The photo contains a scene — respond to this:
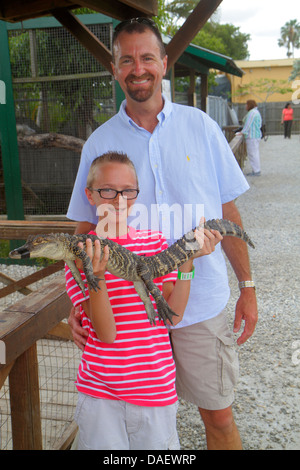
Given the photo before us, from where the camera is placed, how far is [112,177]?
174cm

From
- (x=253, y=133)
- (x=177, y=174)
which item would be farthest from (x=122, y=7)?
(x=253, y=133)

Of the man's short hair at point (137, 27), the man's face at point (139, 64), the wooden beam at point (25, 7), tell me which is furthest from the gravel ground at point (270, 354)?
the wooden beam at point (25, 7)

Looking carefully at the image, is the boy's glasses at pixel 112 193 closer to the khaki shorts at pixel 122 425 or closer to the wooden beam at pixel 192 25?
the khaki shorts at pixel 122 425

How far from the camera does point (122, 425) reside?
1.80 m

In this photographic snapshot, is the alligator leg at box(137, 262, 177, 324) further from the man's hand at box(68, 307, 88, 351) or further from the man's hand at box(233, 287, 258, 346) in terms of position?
the man's hand at box(233, 287, 258, 346)

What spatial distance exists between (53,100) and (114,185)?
515 centimetres

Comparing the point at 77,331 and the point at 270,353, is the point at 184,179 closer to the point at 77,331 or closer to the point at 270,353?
the point at 77,331

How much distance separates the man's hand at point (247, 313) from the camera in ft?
7.43

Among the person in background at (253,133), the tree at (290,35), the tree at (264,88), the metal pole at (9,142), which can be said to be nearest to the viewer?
the metal pole at (9,142)

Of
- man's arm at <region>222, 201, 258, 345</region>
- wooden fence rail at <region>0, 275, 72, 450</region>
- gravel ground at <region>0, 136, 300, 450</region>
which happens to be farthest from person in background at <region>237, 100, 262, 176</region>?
wooden fence rail at <region>0, 275, 72, 450</region>

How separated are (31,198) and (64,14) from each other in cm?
302

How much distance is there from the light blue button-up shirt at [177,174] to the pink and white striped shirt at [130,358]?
268 mm

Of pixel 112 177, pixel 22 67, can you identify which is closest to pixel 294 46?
pixel 22 67
